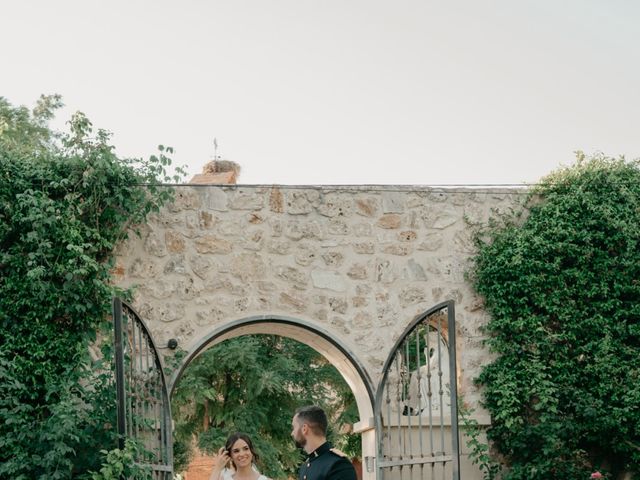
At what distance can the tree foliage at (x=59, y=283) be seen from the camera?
7219 millimetres

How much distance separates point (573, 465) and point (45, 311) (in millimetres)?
4355

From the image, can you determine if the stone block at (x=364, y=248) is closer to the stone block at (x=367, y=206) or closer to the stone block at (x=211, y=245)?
the stone block at (x=367, y=206)

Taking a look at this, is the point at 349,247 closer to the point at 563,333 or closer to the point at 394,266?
the point at 394,266

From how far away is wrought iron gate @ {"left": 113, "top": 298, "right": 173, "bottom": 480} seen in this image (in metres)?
6.98

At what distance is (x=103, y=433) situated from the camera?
284 inches

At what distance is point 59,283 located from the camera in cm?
779

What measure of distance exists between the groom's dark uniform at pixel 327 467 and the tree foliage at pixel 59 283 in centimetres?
249

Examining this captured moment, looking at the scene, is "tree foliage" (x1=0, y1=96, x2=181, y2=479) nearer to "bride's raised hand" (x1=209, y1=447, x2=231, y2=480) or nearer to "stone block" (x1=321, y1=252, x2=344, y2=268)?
"bride's raised hand" (x1=209, y1=447, x2=231, y2=480)

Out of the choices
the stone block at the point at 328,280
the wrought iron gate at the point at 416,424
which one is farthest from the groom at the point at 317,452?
the stone block at the point at 328,280

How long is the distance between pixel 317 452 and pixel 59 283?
3.33 metres

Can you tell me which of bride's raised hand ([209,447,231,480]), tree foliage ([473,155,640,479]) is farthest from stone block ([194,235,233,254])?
tree foliage ([473,155,640,479])

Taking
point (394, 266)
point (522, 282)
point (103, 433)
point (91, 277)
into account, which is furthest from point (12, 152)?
point (522, 282)

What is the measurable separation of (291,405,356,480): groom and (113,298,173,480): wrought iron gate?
6.06ft

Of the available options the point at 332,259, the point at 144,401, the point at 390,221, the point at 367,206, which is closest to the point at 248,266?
the point at 332,259
